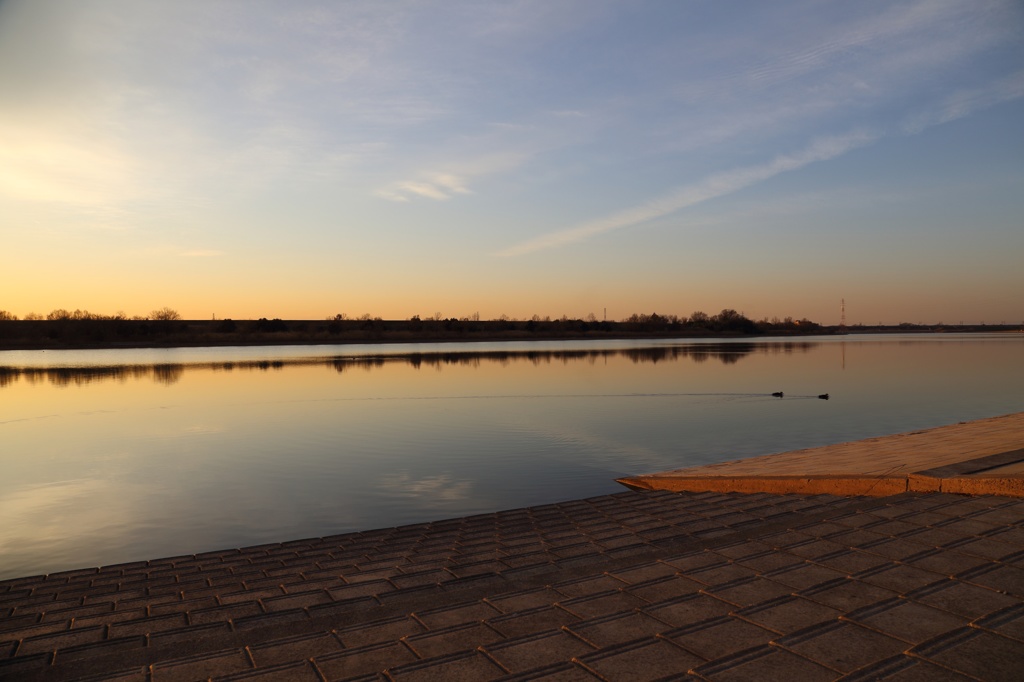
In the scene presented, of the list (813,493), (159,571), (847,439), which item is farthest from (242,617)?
(847,439)

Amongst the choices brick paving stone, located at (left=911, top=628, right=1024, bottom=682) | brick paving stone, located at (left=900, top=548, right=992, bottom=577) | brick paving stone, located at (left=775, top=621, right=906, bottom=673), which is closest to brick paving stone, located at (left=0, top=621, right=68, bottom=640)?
brick paving stone, located at (left=775, top=621, right=906, bottom=673)

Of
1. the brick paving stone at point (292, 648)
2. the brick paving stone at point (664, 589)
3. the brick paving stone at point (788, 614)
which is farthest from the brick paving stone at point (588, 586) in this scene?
the brick paving stone at point (292, 648)

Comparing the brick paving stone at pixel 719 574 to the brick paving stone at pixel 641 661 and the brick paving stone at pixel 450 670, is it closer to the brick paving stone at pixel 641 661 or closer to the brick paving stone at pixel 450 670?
the brick paving stone at pixel 641 661

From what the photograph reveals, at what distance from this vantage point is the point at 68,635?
5.25 metres

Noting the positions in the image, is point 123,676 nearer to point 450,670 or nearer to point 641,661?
point 450,670

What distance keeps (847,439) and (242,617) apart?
1714cm

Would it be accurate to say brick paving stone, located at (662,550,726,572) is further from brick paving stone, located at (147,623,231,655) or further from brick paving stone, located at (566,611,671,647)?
brick paving stone, located at (147,623,231,655)

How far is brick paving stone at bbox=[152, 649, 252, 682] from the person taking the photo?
13.0 ft

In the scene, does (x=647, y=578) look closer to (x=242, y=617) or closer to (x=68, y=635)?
(x=242, y=617)

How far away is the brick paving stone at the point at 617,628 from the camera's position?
168 inches

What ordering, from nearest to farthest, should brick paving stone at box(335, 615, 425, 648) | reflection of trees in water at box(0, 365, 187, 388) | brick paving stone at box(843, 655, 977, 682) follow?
brick paving stone at box(843, 655, 977, 682) → brick paving stone at box(335, 615, 425, 648) → reflection of trees in water at box(0, 365, 187, 388)

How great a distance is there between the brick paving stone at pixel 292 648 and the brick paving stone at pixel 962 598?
4163 mm

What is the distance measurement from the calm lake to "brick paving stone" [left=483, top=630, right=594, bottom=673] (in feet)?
23.5

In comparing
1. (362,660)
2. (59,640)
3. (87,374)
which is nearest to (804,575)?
(362,660)
